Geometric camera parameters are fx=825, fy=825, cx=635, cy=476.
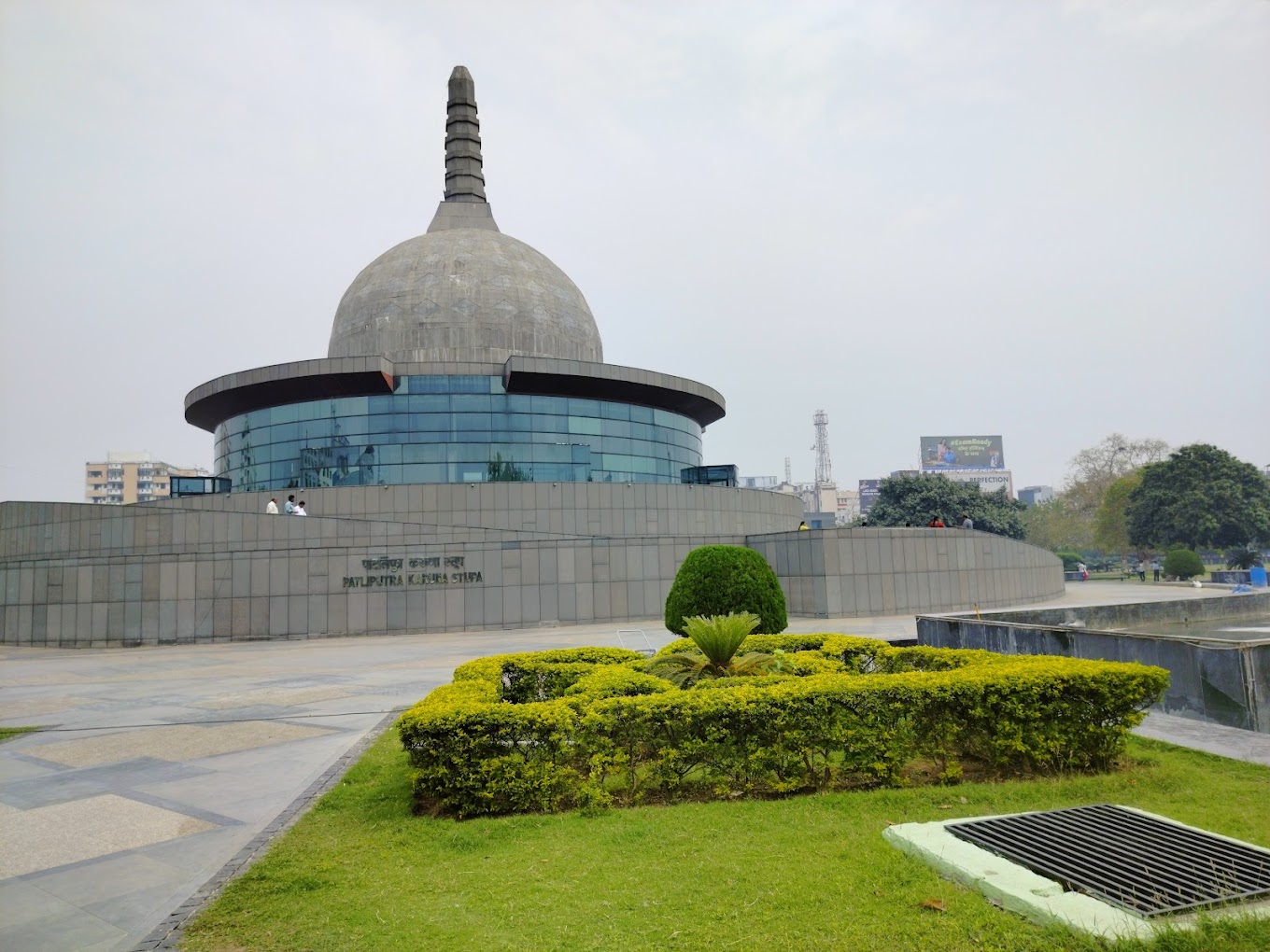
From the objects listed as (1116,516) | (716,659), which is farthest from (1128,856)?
(1116,516)

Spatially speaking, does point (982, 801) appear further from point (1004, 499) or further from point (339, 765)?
point (1004, 499)

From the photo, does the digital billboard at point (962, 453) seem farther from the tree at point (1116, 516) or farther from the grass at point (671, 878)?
the grass at point (671, 878)

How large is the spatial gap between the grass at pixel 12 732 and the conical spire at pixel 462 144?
40031 millimetres

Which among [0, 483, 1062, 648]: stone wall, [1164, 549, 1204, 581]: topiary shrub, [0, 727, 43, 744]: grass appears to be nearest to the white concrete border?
[0, 727, 43, 744]: grass

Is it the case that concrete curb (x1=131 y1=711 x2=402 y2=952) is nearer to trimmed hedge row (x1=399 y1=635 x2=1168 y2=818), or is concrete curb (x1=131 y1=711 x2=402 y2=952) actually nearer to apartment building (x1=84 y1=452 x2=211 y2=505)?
trimmed hedge row (x1=399 y1=635 x2=1168 y2=818)

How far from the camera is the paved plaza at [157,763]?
209 inches

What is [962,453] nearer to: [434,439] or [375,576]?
[434,439]

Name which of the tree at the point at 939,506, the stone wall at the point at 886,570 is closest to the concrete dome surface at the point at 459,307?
the stone wall at the point at 886,570

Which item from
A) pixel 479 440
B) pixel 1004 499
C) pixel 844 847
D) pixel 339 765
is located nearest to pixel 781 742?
pixel 844 847

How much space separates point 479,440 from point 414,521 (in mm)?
5908

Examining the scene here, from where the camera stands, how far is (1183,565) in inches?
1855

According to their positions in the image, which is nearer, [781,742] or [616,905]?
[616,905]

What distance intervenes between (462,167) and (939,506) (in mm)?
43688

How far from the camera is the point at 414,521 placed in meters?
30.0
